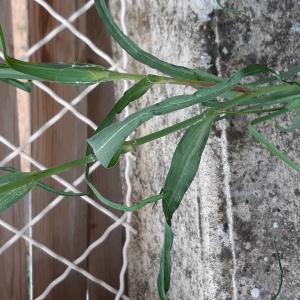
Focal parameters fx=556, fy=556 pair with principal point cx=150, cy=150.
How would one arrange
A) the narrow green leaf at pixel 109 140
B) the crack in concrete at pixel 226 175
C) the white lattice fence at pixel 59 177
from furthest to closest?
the white lattice fence at pixel 59 177, the crack in concrete at pixel 226 175, the narrow green leaf at pixel 109 140

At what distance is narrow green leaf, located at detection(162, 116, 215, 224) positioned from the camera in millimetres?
577

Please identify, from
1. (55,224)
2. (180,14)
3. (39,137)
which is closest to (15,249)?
(55,224)

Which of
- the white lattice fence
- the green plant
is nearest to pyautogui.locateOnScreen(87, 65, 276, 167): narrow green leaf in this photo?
the green plant

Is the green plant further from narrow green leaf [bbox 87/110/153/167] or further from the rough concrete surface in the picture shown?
the rough concrete surface

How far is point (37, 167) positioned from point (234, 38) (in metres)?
0.45

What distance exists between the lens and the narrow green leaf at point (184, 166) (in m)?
0.58

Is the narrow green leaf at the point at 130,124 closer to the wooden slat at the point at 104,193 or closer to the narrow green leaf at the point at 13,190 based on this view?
the narrow green leaf at the point at 13,190

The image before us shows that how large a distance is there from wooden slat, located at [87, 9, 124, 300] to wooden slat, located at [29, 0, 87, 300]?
20mm

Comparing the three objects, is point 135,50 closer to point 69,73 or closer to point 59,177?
point 69,73

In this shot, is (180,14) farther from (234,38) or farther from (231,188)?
(231,188)

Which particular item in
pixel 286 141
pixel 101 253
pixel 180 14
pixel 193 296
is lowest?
pixel 193 296

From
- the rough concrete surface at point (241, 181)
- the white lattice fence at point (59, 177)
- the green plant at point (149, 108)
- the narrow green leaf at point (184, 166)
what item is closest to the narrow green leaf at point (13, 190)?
the green plant at point (149, 108)

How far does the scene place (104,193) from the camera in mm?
1134

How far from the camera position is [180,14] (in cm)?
87
